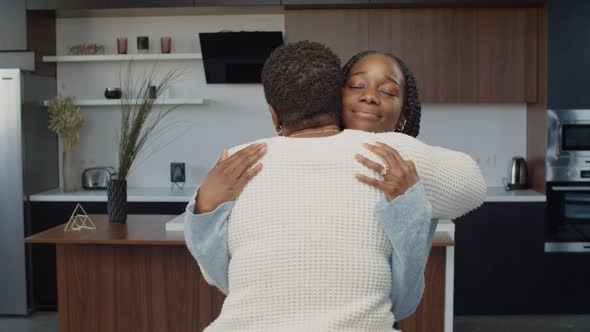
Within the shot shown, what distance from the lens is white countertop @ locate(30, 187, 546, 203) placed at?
4.41 meters

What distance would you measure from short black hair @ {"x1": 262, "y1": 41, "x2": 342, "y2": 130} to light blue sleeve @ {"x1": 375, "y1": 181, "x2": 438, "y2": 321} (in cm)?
19

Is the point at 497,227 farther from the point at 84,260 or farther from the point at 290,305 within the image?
the point at 290,305

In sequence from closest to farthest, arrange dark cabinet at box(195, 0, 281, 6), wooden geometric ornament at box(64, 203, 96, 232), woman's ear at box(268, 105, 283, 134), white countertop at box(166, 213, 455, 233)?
woman's ear at box(268, 105, 283, 134), white countertop at box(166, 213, 455, 233), wooden geometric ornament at box(64, 203, 96, 232), dark cabinet at box(195, 0, 281, 6)

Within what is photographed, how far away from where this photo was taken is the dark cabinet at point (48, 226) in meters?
4.52

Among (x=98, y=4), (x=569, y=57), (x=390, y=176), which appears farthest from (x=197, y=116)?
(x=390, y=176)

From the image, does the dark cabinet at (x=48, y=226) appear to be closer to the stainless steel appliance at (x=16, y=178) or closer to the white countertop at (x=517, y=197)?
the stainless steel appliance at (x=16, y=178)

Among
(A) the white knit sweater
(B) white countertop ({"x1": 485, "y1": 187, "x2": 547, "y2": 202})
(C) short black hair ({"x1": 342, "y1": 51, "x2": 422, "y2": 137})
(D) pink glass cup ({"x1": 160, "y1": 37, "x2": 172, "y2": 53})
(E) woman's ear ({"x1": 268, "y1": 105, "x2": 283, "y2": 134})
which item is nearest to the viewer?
(A) the white knit sweater

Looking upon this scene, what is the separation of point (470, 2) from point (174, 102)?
2092 millimetres

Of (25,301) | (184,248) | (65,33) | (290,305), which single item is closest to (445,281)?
(184,248)

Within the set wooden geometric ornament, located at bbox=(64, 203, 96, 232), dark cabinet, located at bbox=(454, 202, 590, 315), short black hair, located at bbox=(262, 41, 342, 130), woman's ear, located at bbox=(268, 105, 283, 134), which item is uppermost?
short black hair, located at bbox=(262, 41, 342, 130)

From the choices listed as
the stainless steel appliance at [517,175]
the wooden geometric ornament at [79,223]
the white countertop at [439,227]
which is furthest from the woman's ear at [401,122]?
the stainless steel appliance at [517,175]

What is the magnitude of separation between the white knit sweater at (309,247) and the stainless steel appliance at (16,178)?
12.5ft

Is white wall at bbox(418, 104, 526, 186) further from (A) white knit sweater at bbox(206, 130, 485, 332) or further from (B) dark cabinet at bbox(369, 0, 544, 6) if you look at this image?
(A) white knit sweater at bbox(206, 130, 485, 332)

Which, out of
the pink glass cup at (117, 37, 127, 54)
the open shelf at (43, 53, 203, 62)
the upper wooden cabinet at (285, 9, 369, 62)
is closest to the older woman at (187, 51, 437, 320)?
the upper wooden cabinet at (285, 9, 369, 62)
